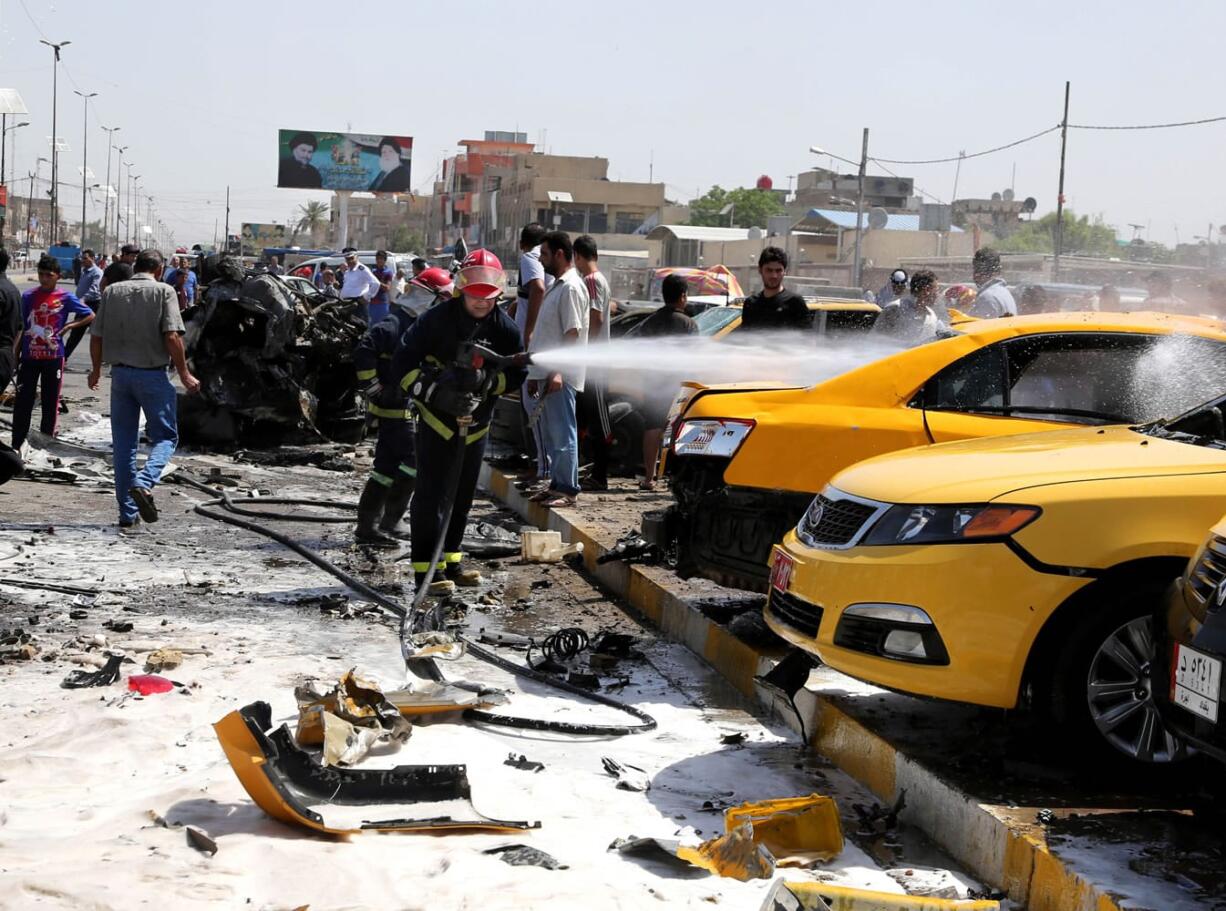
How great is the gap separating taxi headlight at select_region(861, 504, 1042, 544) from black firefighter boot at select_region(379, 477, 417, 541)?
17.1ft

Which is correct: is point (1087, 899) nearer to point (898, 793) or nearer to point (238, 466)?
point (898, 793)

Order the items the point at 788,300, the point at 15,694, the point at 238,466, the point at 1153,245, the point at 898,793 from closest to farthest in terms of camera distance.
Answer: the point at 898,793
the point at 15,694
the point at 788,300
the point at 238,466
the point at 1153,245

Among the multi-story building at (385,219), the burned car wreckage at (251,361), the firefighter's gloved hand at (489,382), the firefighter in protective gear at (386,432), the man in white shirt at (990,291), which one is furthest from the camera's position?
the multi-story building at (385,219)

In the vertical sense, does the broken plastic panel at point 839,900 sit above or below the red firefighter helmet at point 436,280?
below

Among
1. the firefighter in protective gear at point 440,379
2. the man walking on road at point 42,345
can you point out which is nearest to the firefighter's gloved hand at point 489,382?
the firefighter in protective gear at point 440,379

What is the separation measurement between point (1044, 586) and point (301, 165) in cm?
9945

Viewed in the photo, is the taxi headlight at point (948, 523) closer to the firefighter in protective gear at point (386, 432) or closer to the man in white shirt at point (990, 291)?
the firefighter in protective gear at point (386, 432)

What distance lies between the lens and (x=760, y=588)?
6.63 metres

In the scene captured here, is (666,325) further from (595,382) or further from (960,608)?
(960,608)

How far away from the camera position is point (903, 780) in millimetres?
5016

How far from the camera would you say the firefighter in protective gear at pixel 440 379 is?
792 centimetres

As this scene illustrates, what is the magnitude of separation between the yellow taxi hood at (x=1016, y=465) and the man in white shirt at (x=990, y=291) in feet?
20.3

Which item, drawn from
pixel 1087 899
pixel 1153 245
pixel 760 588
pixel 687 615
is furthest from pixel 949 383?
pixel 1153 245

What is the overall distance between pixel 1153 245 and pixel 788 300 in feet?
206
